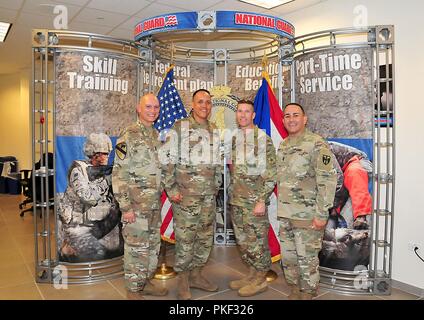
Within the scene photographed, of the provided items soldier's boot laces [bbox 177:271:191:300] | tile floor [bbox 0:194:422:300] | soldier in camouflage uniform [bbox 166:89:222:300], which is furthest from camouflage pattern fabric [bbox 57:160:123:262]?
soldier's boot laces [bbox 177:271:191:300]

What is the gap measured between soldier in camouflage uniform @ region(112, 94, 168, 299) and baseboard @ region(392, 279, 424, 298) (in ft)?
7.84

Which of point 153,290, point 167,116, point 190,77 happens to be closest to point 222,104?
point 190,77

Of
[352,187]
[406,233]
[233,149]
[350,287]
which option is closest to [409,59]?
[352,187]

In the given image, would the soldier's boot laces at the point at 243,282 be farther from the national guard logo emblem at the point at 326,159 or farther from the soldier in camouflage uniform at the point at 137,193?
the national guard logo emblem at the point at 326,159

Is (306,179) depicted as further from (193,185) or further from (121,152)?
(121,152)

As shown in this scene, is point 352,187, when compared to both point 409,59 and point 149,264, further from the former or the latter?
point 149,264

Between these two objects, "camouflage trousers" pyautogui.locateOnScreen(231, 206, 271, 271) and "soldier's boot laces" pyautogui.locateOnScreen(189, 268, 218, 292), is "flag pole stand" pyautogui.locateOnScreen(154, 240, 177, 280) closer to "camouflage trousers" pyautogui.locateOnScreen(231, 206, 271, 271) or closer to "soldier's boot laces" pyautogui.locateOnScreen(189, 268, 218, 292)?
"soldier's boot laces" pyautogui.locateOnScreen(189, 268, 218, 292)

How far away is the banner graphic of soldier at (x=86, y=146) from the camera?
3244mm

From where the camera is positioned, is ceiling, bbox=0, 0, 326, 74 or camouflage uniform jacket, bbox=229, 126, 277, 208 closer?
camouflage uniform jacket, bbox=229, 126, 277, 208

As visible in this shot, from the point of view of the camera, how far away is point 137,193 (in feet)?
9.40

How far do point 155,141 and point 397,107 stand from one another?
2.35 metres

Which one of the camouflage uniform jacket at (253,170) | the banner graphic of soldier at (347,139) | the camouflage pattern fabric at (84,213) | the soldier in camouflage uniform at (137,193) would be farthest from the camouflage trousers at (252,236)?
the camouflage pattern fabric at (84,213)

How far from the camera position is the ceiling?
4391 millimetres

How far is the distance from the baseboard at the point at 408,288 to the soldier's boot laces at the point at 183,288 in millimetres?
2018
